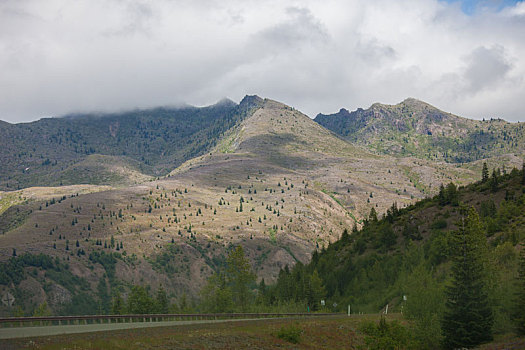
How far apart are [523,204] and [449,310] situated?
65.6 metres

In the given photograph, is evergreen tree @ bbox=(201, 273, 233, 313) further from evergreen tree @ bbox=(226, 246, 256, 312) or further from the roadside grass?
the roadside grass

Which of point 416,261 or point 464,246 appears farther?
point 416,261

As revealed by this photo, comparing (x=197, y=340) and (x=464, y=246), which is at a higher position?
(x=464, y=246)

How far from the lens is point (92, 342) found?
34562 mm

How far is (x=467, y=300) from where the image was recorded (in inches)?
2069

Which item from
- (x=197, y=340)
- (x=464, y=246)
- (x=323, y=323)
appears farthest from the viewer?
(x=323, y=323)

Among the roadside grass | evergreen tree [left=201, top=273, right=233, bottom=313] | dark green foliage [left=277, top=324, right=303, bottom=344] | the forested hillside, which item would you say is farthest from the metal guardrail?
evergreen tree [left=201, top=273, right=233, bottom=313]

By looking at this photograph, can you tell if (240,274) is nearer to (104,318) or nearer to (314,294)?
(314,294)

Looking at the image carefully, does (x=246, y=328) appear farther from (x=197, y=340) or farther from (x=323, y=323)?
(x=323, y=323)

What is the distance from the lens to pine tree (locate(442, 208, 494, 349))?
51.0 m

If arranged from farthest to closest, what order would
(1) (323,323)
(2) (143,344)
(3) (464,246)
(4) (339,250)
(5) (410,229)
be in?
(4) (339,250) < (5) (410,229) < (1) (323,323) < (3) (464,246) < (2) (143,344)

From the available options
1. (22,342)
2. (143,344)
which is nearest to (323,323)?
(143,344)

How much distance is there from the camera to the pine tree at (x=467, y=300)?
51.0 meters

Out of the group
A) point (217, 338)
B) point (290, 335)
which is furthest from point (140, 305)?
point (217, 338)
